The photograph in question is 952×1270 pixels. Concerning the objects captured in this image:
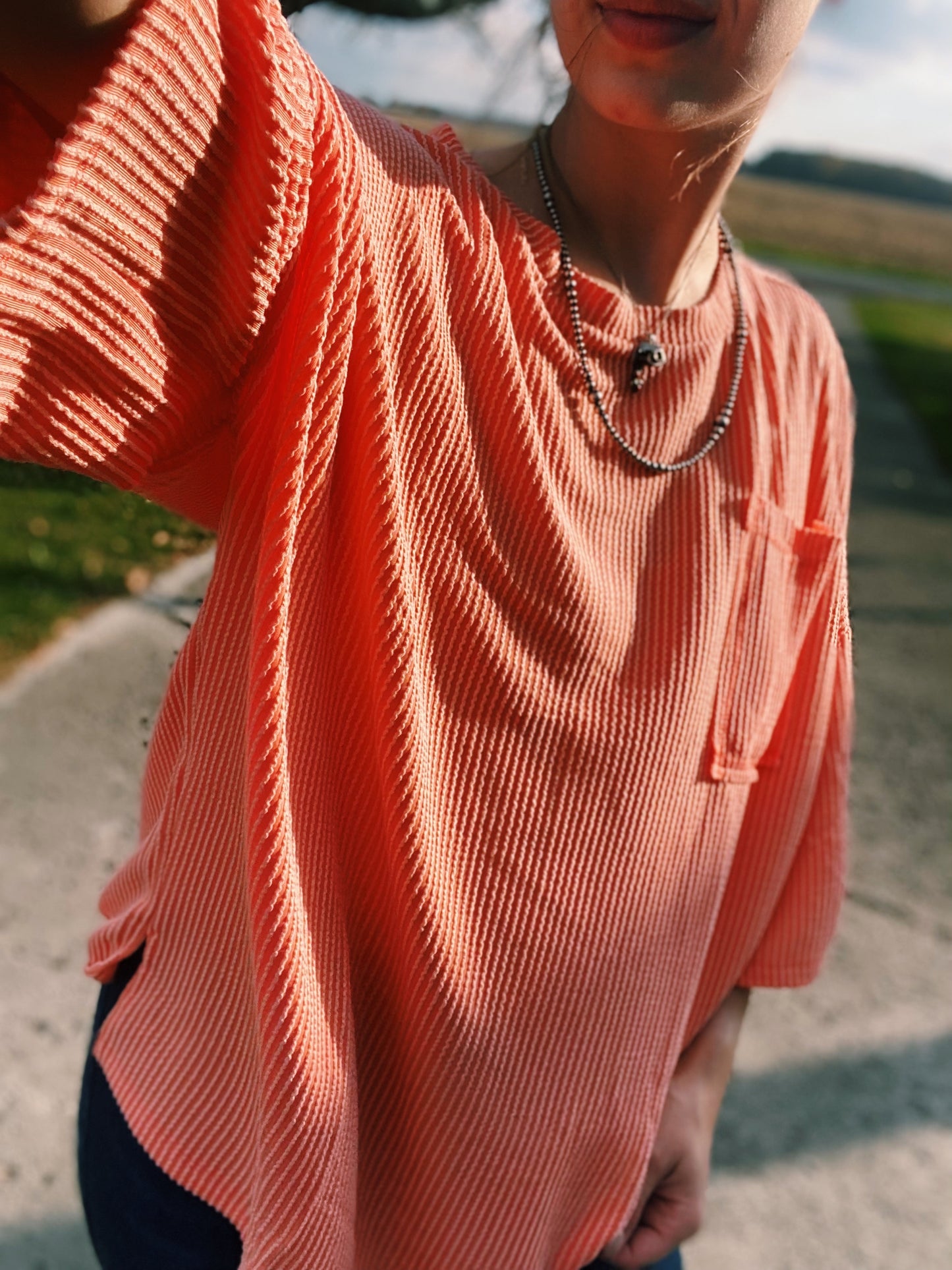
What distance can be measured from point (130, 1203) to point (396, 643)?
600mm

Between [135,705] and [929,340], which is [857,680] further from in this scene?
[929,340]

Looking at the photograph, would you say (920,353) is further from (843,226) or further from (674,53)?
(843,226)

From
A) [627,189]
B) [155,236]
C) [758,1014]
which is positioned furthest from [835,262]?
[155,236]

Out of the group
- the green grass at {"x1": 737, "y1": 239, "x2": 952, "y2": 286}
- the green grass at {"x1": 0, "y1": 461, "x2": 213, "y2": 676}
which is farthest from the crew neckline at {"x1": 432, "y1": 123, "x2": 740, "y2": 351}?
the green grass at {"x1": 737, "y1": 239, "x2": 952, "y2": 286}

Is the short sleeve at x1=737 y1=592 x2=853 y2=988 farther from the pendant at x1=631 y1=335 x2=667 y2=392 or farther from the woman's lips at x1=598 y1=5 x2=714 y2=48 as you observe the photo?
the woman's lips at x1=598 y1=5 x2=714 y2=48

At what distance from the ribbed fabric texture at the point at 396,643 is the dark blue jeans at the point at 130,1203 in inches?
1.5

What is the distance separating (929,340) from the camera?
1306 centimetres

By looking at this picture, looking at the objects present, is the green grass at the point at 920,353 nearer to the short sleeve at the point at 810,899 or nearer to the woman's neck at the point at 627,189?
the short sleeve at the point at 810,899

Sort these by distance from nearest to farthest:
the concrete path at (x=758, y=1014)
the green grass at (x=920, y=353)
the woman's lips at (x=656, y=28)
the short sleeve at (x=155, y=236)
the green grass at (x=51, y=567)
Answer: the short sleeve at (x=155, y=236) → the woman's lips at (x=656, y=28) → the concrete path at (x=758, y=1014) → the green grass at (x=51, y=567) → the green grass at (x=920, y=353)

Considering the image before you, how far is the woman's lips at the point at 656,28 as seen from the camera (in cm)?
87

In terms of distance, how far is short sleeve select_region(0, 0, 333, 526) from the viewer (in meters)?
0.61

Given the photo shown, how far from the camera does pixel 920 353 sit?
11875 millimetres

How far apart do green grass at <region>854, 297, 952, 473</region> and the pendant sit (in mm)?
6895

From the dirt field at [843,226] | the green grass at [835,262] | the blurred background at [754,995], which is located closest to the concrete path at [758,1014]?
the blurred background at [754,995]
